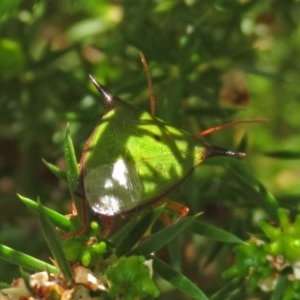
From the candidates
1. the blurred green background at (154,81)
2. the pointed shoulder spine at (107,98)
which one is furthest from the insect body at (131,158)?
the blurred green background at (154,81)

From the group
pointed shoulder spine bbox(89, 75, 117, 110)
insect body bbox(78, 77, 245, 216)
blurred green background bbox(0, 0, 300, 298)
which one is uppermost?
pointed shoulder spine bbox(89, 75, 117, 110)

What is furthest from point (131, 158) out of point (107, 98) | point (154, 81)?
point (154, 81)

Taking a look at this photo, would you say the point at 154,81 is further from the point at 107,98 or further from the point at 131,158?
the point at 131,158

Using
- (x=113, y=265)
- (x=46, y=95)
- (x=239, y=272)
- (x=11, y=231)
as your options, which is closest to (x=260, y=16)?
(x=46, y=95)

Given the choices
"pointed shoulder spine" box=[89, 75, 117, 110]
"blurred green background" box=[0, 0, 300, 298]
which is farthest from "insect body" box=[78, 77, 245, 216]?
"blurred green background" box=[0, 0, 300, 298]

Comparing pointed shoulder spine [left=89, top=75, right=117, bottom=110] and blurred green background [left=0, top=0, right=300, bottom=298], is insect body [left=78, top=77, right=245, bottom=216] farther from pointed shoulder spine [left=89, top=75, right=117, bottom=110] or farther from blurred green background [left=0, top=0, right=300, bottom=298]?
blurred green background [left=0, top=0, right=300, bottom=298]
